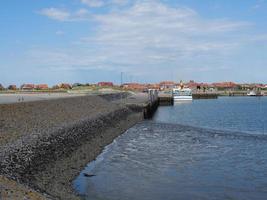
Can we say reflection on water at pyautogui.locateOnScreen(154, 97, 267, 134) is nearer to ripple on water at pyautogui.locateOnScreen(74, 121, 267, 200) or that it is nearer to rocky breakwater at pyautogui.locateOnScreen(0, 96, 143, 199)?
ripple on water at pyautogui.locateOnScreen(74, 121, 267, 200)

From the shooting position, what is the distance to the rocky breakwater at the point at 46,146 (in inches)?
542

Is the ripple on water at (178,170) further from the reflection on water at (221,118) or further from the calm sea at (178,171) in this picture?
the reflection on water at (221,118)

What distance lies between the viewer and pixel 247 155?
23031mm

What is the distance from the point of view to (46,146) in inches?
722

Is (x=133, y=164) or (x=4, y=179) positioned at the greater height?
(x=4, y=179)

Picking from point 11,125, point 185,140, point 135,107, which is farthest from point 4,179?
point 135,107

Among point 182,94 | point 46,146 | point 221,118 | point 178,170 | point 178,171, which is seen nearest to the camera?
point 46,146

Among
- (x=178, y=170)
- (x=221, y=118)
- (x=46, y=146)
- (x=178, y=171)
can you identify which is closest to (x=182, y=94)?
(x=221, y=118)

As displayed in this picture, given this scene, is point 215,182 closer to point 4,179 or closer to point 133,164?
point 133,164

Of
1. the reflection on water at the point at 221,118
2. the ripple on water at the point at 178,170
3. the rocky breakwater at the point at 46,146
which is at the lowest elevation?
the reflection on water at the point at 221,118

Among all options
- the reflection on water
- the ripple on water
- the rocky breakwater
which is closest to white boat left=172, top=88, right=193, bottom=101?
the reflection on water

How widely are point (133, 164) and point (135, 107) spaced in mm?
39664

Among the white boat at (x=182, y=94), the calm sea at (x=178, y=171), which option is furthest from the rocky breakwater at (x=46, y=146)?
the white boat at (x=182, y=94)

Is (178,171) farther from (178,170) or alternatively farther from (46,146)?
(46,146)
